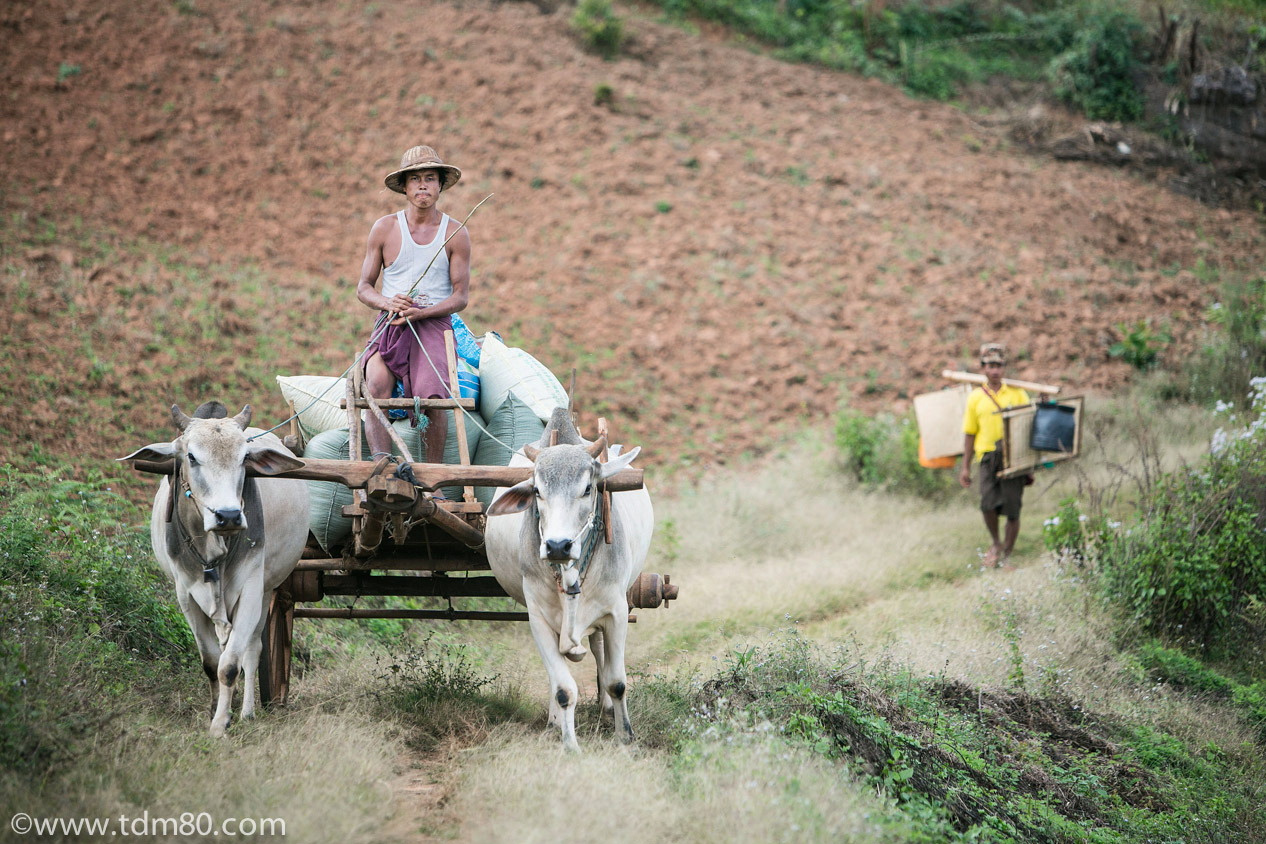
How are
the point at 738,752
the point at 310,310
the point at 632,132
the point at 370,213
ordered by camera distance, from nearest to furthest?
the point at 738,752, the point at 310,310, the point at 370,213, the point at 632,132

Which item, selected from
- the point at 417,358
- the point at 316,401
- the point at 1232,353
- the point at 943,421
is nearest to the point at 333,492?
the point at 316,401

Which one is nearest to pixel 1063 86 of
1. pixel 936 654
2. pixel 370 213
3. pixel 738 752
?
pixel 370 213

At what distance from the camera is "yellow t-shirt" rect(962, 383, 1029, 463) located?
10.1m

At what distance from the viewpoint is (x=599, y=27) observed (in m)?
19.9

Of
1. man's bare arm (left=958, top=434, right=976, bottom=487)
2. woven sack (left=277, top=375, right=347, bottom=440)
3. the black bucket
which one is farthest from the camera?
man's bare arm (left=958, top=434, right=976, bottom=487)

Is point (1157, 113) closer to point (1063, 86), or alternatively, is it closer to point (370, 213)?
point (1063, 86)

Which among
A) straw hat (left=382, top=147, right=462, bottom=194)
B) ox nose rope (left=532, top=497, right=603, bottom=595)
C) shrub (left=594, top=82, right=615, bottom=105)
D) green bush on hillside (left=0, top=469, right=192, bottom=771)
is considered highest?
shrub (left=594, top=82, right=615, bottom=105)

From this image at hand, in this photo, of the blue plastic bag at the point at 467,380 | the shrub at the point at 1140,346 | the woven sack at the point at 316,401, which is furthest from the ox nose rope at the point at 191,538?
the shrub at the point at 1140,346

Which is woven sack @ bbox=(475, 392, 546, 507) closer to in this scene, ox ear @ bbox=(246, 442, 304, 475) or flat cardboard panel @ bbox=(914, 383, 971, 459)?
ox ear @ bbox=(246, 442, 304, 475)

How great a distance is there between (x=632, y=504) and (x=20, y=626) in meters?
3.30

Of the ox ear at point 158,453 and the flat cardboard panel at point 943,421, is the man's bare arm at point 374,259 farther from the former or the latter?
the flat cardboard panel at point 943,421

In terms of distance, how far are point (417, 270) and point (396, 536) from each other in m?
1.85

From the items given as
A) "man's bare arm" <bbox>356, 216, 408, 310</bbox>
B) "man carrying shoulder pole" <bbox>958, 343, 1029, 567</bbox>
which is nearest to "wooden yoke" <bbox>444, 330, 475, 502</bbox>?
"man's bare arm" <bbox>356, 216, 408, 310</bbox>

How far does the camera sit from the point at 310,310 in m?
13.9
